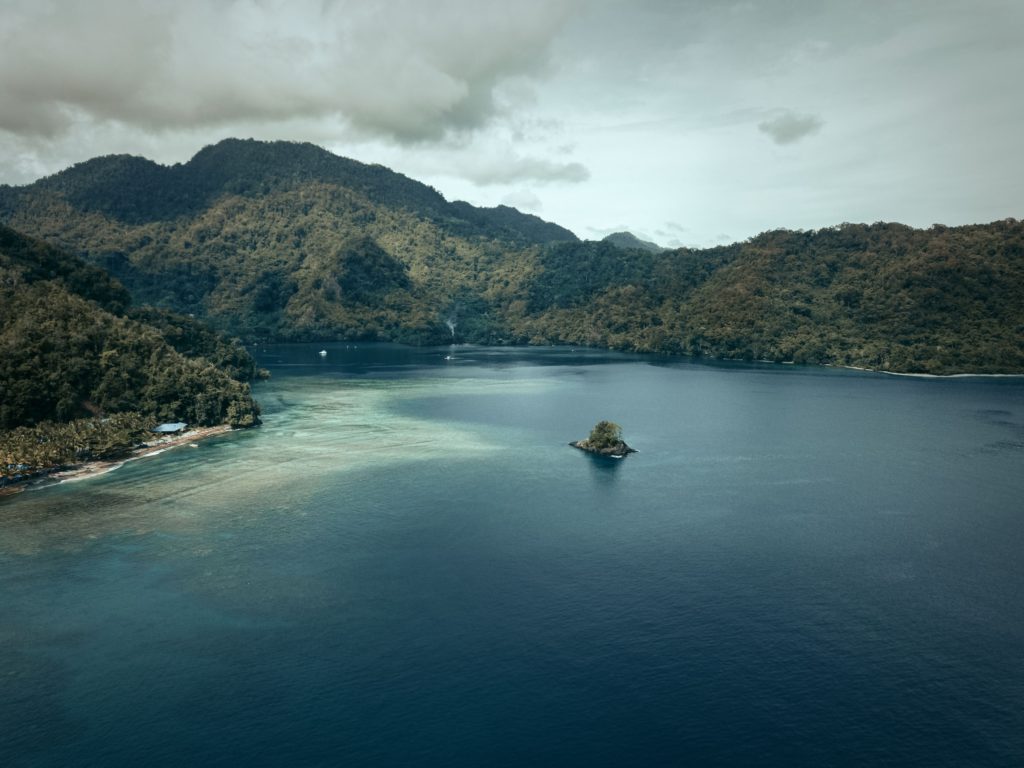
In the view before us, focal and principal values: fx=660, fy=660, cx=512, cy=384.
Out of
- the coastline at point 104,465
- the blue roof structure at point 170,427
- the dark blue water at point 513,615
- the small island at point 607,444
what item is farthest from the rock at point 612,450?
the blue roof structure at point 170,427

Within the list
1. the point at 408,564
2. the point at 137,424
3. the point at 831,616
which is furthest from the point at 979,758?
the point at 137,424

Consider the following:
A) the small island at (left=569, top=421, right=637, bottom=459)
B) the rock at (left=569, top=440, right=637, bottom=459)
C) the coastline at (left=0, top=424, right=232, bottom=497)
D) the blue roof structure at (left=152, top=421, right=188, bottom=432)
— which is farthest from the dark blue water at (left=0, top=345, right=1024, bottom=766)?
the blue roof structure at (left=152, top=421, right=188, bottom=432)

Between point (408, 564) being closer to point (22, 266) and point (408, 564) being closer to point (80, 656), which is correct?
point (80, 656)

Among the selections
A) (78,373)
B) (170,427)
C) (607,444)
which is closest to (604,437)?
(607,444)

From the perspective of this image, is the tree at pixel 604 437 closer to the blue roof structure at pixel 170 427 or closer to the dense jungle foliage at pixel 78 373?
the dense jungle foliage at pixel 78 373

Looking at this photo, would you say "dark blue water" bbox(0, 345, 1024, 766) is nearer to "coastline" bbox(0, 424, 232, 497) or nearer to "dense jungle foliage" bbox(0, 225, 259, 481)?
"coastline" bbox(0, 424, 232, 497)

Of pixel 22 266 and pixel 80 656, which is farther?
pixel 22 266
